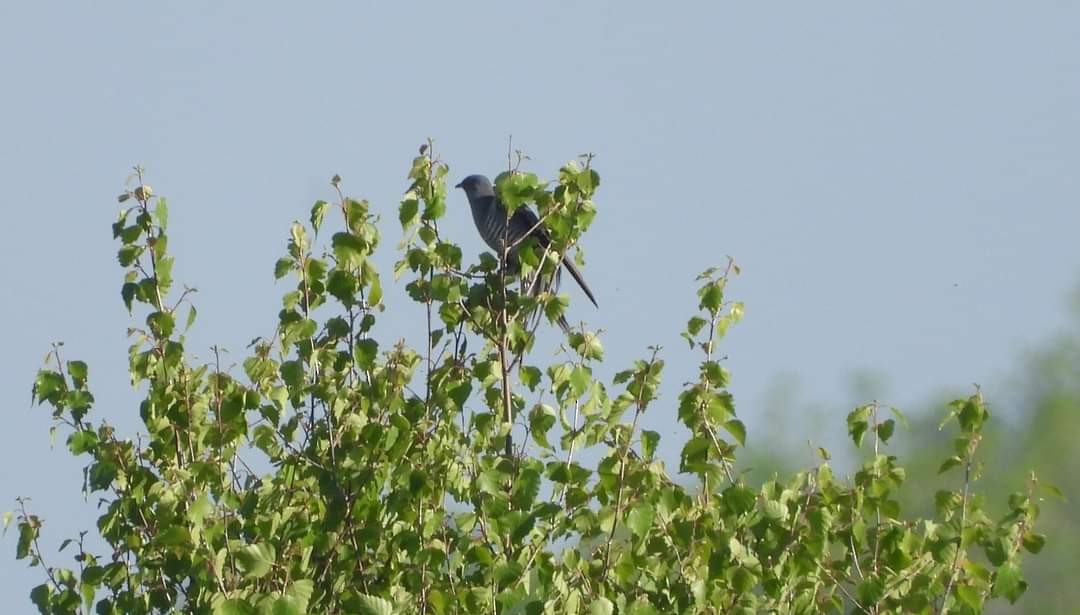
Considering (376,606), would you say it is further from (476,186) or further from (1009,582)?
(476,186)

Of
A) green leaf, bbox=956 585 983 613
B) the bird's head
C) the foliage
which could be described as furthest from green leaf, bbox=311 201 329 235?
the bird's head

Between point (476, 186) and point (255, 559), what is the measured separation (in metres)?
5.79

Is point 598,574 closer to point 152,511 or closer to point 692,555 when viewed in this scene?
point 692,555

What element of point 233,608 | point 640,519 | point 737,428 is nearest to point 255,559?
point 233,608

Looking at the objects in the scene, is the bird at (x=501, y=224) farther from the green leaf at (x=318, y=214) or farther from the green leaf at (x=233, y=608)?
the green leaf at (x=233, y=608)

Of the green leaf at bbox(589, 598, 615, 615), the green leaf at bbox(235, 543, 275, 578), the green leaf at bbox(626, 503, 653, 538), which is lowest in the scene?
the green leaf at bbox(589, 598, 615, 615)

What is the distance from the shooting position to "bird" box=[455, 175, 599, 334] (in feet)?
27.9

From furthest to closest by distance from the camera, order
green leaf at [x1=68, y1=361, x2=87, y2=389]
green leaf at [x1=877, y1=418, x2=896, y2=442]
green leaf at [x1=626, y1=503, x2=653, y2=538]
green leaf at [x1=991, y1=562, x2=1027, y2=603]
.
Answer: green leaf at [x1=68, y1=361, x2=87, y2=389]
green leaf at [x1=877, y1=418, x2=896, y2=442]
green leaf at [x1=991, y1=562, x2=1027, y2=603]
green leaf at [x1=626, y1=503, x2=653, y2=538]

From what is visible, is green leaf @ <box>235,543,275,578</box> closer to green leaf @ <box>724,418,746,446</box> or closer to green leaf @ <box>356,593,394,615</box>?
green leaf @ <box>356,593,394,615</box>

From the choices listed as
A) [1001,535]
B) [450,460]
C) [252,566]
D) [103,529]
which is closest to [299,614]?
[252,566]

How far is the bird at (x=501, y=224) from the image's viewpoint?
8.49 m

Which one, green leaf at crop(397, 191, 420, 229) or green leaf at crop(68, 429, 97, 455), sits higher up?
green leaf at crop(397, 191, 420, 229)

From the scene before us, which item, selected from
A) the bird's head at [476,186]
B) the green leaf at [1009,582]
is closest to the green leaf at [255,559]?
the green leaf at [1009,582]

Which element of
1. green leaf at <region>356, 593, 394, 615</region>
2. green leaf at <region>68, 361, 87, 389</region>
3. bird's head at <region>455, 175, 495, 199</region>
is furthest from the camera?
bird's head at <region>455, 175, 495, 199</region>
